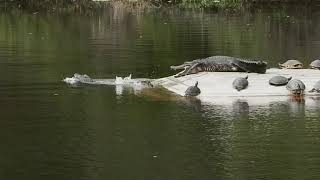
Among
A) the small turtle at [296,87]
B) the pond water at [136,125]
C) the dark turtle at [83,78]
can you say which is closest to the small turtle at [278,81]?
the small turtle at [296,87]

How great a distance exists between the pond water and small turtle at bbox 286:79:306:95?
63cm

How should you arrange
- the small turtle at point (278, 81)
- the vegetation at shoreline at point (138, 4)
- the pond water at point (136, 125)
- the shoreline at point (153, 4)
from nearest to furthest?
the pond water at point (136, 125) < the small turtle at point (278, 81) < the shoreline at point (153, 4) < the vegetation at shoreline at point (138, 4)

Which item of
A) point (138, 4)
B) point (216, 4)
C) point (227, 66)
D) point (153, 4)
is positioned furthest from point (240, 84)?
point (153, 4)

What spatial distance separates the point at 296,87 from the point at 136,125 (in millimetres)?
5571

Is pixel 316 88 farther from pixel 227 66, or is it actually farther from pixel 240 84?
pixel 227 66

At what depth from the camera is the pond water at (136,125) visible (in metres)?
12.4

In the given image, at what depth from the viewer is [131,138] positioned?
48.2ft

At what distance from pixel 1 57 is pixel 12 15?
101ft

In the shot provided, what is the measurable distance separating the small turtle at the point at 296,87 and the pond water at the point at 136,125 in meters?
0.63

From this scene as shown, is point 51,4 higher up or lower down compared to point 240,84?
higher up

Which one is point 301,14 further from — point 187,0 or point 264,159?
point 264,159

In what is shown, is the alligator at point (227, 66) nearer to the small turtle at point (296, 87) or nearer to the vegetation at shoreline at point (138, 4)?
the small turtle at point (296, 87)

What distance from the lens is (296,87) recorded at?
19781 mm

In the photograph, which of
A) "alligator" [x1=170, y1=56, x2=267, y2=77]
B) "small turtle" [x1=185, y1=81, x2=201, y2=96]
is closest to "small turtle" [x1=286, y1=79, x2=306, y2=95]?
"small turtle" [x1=185, y1=81, x2=201, y2=96]
